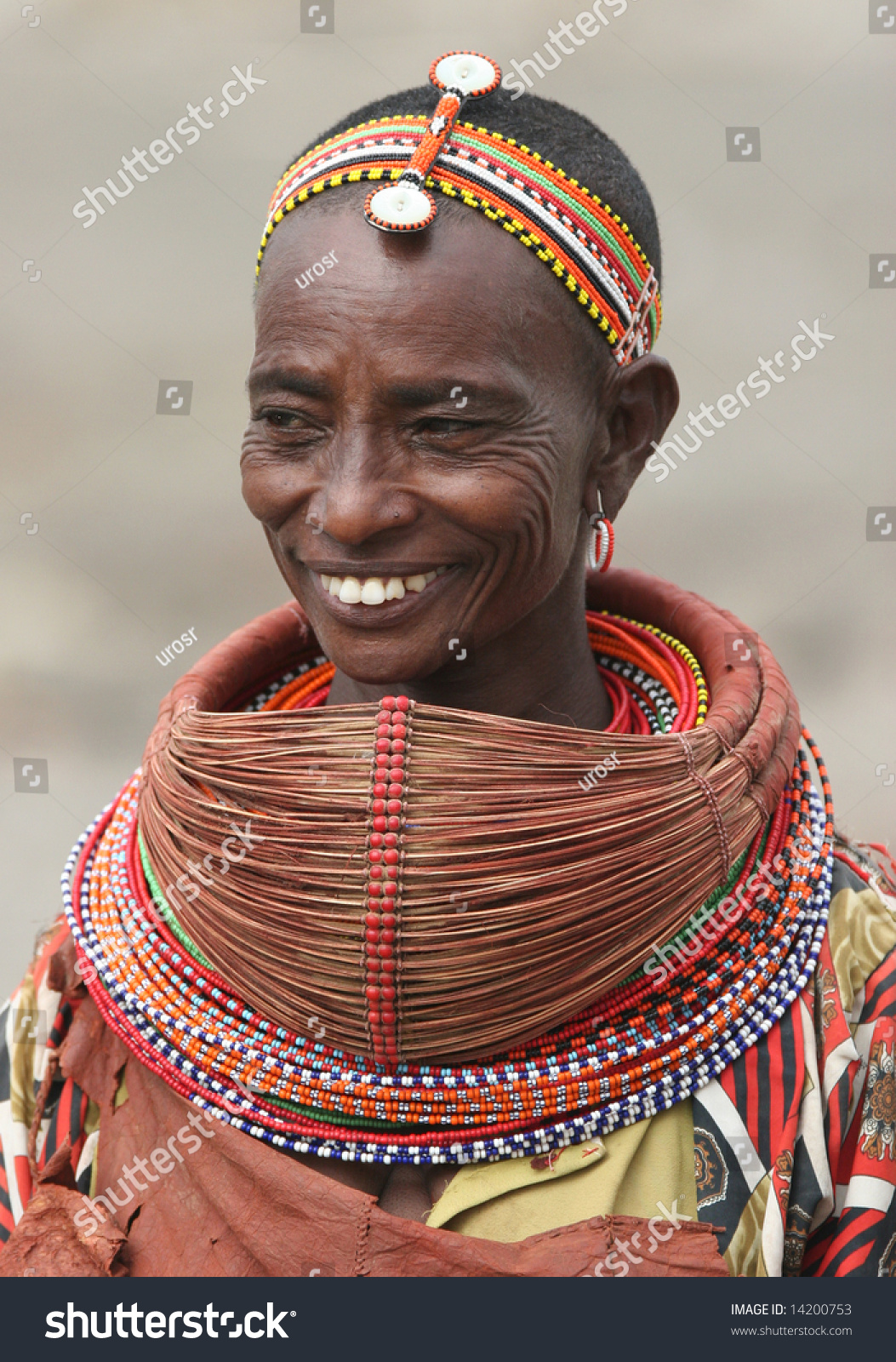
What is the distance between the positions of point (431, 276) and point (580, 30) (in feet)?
11.3

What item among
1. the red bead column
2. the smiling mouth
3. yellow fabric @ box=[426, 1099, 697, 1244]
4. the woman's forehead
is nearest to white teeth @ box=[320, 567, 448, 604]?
→ the smiling mouth

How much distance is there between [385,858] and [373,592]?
0.39m

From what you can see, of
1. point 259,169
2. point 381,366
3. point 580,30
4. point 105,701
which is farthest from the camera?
point 105,701

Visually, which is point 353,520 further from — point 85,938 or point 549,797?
point 85,938

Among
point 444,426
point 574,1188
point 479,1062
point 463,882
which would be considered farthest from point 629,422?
point 574,1188

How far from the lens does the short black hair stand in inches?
81.2

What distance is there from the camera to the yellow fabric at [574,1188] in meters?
1.93

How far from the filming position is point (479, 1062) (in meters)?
2.02

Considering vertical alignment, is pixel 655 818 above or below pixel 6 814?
below

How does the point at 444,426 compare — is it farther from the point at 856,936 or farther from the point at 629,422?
the point at 856,936

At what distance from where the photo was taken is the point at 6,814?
559 cm

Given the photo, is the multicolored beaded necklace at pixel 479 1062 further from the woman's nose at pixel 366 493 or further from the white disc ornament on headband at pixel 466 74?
the white disc ornament on headband at pixel 466 74

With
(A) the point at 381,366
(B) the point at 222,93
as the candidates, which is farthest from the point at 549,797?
(B) the point at 222,93

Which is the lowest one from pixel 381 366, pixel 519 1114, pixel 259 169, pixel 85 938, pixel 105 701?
pixel 519 1114
